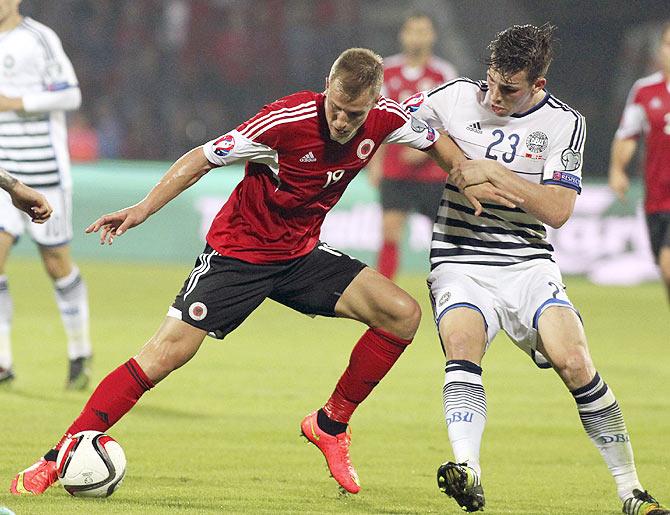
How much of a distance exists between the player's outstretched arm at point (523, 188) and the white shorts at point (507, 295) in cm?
24

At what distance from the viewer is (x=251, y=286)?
5938mm

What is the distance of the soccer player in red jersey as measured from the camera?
5559 mm

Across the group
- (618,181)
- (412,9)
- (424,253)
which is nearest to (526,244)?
(618,181)

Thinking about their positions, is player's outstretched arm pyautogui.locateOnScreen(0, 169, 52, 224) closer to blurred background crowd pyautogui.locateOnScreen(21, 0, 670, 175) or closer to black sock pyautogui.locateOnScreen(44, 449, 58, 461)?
black sock pyautogui.locateOnScreen(44, 449, 58, 461)

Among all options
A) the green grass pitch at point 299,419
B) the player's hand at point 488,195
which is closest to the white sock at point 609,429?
the green grass pitch at point 299,419

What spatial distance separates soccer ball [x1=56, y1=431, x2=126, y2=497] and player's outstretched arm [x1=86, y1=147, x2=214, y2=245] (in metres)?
0.80

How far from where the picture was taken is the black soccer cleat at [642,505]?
5349 mm

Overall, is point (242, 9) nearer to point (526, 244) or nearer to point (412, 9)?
point (412, 9)

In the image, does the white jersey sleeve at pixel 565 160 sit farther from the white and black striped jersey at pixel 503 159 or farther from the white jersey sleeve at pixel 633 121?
the white jersey sleeve at pixel 633 121

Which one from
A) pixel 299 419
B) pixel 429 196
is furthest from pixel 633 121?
pixel 299 419

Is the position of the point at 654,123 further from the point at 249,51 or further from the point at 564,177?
the point at 249,51

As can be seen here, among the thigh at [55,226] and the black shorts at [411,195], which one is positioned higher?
the thigh at [55,226]

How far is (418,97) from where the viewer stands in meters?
6.12

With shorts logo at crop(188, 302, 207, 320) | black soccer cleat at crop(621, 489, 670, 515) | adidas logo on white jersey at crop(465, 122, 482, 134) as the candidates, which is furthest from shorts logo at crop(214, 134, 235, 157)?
black soccer cleat at crop(621, 489, 670, 515)
